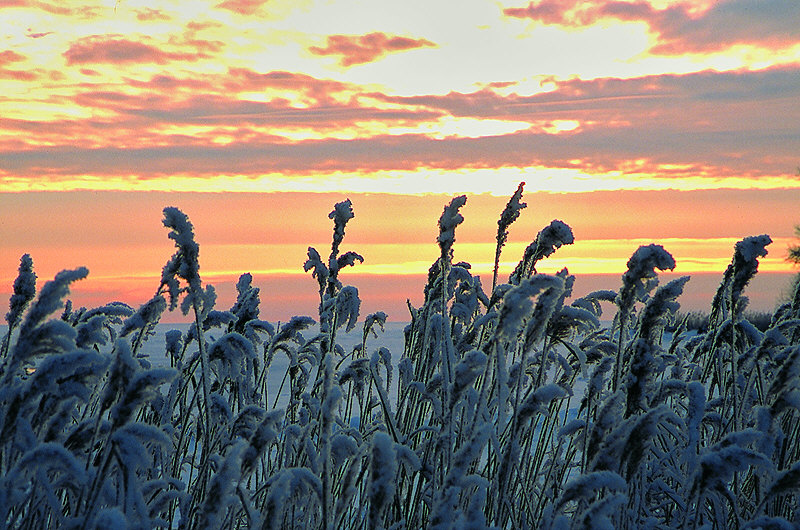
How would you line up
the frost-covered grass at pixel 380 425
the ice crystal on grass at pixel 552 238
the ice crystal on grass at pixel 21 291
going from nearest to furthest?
the frost-covered grass at pixel 380 425
the ice crystal on grass at pixel 21 291
the ice crystal on grass at pixel 552 238

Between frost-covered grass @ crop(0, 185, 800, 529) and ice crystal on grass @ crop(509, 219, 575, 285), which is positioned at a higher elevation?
ice crystal on grass @ crop(509, 219, 575, 285)

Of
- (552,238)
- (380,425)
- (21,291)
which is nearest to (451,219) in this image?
(552,238)

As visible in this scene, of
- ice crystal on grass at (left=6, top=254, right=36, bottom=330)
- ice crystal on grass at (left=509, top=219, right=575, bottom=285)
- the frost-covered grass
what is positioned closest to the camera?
the frost-covered grass

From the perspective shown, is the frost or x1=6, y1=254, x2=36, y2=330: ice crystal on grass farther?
the frost

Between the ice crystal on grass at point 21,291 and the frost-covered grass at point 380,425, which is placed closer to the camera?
the frost-covered grass at point 380,425

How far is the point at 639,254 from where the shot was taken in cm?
201

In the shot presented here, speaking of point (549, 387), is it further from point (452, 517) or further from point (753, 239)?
point (753, 239)

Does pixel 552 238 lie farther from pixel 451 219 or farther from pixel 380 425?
pixel 380 425

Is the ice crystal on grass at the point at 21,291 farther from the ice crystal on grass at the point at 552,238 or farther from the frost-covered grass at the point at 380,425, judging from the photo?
the ice crystal on grass at the point at 552,238

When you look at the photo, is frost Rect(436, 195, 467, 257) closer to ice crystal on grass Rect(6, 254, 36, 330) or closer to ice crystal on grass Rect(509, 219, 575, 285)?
ice crystal on grass Rect(509, 219, 575, 285)

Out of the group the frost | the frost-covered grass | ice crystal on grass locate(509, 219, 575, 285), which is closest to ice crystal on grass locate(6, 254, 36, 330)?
the frost-covered grass

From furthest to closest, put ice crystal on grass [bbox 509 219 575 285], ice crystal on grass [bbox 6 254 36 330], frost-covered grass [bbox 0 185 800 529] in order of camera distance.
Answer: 1. ice crystal on grass [bbox 509 219 575 285]
2. ice crystal on grass [bbox 6 254 36 330]
3. frost-covered grass [bbox 0 185 800 529]

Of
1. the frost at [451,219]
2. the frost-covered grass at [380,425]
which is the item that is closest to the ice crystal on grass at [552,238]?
the frost-covered grass at [380,425]

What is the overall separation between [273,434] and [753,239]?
193 cm
